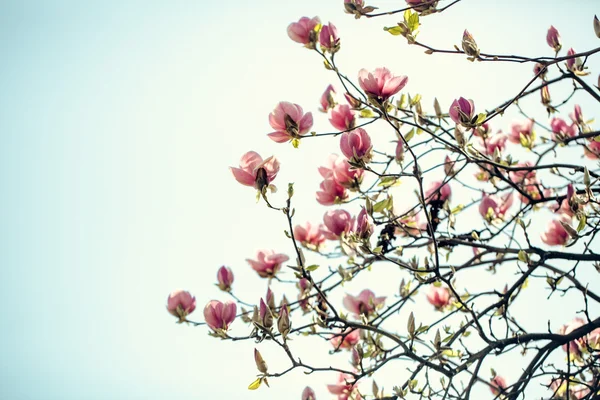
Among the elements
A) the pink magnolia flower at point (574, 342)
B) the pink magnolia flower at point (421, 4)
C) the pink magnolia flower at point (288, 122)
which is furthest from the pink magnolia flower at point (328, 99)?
the pink magnolia flower at point (574, 342)

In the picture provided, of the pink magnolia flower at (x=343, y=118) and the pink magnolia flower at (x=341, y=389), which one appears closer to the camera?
the pink magnolia flower at (x=343, y=118)

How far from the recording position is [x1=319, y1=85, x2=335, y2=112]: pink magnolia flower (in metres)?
1.58

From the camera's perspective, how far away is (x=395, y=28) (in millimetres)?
1225

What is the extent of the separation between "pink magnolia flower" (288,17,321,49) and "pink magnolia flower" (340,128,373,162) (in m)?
0.29

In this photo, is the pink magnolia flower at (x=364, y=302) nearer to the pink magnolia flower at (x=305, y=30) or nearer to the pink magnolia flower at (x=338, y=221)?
the pink magnolia flower at (x=338, y=221)

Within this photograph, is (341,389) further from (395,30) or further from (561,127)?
(561,127)

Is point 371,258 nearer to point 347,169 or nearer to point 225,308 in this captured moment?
point 347,169

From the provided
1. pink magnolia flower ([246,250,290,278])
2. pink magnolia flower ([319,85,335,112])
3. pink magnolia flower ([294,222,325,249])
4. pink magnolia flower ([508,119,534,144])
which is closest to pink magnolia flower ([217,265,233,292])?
pink magnolia flower ([246,250,290,278])

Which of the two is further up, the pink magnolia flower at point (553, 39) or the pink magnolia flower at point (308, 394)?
the pink magnolia flower at point (553, 39)

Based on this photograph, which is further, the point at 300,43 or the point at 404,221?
the point at 404,221

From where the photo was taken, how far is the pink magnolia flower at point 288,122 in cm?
127

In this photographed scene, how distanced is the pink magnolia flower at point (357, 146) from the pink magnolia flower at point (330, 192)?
0.68 ft

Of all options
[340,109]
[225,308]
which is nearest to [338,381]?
[225,308]

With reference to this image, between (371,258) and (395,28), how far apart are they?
67 cm
